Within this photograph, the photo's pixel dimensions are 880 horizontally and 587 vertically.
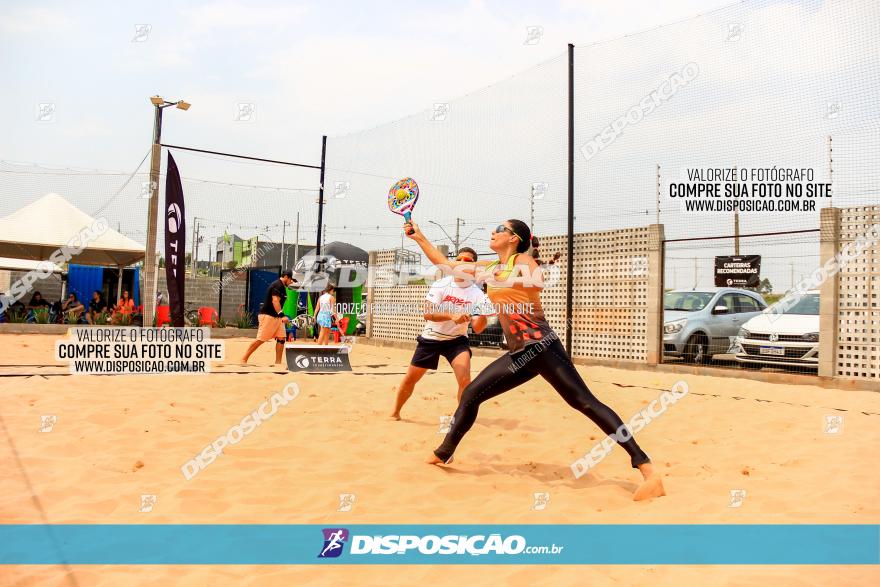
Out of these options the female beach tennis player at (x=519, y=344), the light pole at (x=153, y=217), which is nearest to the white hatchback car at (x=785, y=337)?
the female beach tennis player at (x=519, y=344)

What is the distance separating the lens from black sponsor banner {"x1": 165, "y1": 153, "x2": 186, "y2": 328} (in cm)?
1369

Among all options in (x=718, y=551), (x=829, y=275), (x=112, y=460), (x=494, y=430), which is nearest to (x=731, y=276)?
(x=829, y=275)

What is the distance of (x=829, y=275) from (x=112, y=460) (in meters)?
9.81

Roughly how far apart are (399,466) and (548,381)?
1.29 meters

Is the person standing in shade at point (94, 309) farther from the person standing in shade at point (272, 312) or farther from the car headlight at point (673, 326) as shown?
the car headlight at point (673, 326)

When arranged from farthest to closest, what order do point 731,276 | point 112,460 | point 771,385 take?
point 731,276 < point 771,385 < point 112,460

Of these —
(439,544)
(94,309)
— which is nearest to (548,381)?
(439,544)

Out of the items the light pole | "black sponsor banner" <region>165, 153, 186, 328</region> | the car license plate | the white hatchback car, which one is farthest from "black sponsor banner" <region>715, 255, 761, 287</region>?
the light pole

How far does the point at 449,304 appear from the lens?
6191mm

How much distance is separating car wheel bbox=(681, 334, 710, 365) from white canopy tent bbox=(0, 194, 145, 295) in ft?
48.8

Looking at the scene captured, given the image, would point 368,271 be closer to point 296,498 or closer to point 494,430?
point 494,430

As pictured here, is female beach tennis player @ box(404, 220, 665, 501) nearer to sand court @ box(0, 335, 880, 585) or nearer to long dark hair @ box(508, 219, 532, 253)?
long dark hair @ box(508, 219, 532, 253)

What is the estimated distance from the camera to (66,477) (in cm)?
413

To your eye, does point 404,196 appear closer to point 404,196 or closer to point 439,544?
point 404,196
